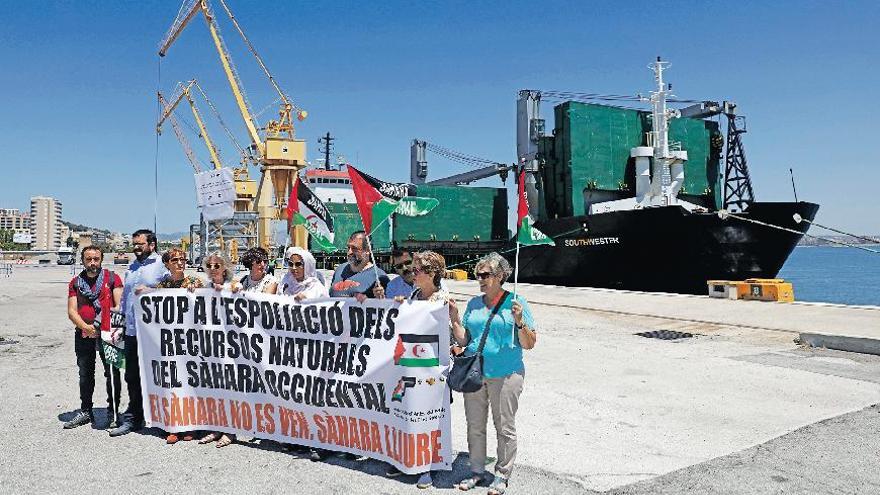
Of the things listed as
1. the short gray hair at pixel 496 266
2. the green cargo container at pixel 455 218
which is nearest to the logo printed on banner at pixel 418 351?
the short gray hair at pixel 496 266

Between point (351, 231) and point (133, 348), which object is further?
point (351, 231)

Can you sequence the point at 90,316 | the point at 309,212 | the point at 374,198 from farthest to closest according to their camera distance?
1. the point at 309,212
2. the point at 374,198
3. the point at 90,316

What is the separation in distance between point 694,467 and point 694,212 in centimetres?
2138

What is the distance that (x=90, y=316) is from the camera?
5.32 meters

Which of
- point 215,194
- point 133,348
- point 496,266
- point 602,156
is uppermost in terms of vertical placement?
point 602,156

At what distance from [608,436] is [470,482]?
1621mm

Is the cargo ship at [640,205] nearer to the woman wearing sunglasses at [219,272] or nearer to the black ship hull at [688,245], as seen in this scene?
the black ship hull at [688,245]

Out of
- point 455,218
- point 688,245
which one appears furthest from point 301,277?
point 455,218

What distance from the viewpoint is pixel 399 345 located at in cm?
425

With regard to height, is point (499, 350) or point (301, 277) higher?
point (301, 277)

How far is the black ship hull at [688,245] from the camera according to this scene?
2356 centimetres

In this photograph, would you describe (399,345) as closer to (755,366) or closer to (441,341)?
(441,341)

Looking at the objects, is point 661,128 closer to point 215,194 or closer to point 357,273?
point 215,194

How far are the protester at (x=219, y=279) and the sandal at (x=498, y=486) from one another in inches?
87.7
